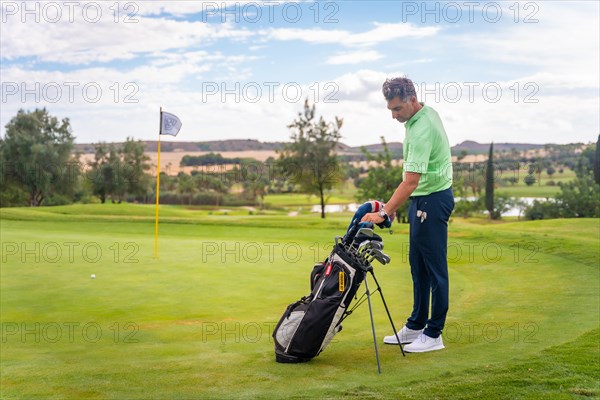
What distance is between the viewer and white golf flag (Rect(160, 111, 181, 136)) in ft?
51.9

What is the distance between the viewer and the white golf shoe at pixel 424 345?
5715 millimetres

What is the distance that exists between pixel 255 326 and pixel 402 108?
2.95 meters

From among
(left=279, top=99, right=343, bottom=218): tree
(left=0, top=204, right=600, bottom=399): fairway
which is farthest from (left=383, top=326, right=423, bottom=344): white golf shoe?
(left=279, top=99, right=343, bottom=218): tree

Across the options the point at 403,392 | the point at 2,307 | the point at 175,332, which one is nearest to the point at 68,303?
the point at 2,307

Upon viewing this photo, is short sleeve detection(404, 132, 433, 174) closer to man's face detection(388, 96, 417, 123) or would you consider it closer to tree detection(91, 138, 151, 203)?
man's face detection(388, 96, 417, 123)

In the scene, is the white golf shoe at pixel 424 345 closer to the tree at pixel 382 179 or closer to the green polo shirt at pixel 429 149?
the green polo shirt at pixel 429 149

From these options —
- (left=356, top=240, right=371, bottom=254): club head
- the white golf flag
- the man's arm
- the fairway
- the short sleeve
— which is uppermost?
the white golf flag

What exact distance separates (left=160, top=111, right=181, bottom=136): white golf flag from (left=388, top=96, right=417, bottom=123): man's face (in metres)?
10.7

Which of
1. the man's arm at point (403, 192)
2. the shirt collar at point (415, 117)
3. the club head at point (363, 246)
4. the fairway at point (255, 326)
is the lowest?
the fairway at point (255, 326)

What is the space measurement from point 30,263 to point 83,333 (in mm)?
6331

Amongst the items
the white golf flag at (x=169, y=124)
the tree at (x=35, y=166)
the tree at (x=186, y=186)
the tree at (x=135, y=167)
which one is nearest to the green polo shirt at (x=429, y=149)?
the white golf flag at (x=169, y=124)

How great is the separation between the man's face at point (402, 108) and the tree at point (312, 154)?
43704mm

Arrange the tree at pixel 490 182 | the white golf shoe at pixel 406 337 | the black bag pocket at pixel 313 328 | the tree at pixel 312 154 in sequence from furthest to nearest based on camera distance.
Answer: the tree at pixel 490 182 < the tree at pixel 312 154 < the white golf shoe at pixel 406 337 < the black bag pocket at pixel 313 328

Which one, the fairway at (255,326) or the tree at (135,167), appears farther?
the tree at (135,167)
